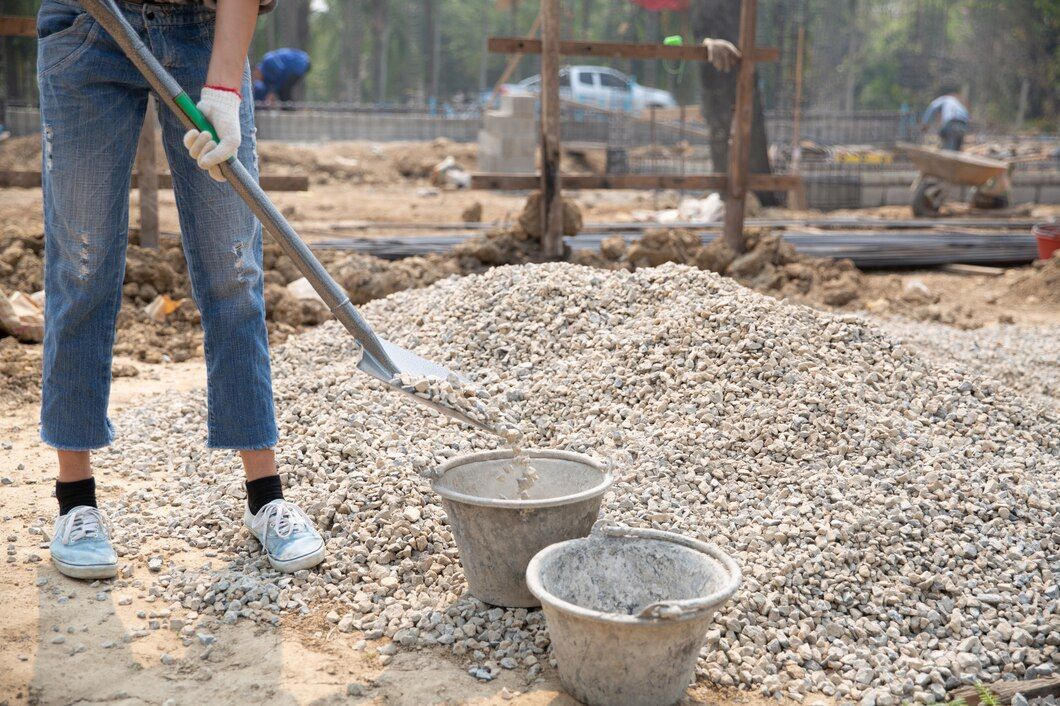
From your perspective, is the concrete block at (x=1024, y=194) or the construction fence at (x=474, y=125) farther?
the construction fence at (x=474, y=125)

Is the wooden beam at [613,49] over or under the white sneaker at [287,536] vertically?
over

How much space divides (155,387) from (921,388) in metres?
3.14

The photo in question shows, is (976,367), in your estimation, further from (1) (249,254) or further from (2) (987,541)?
(1) (249,254)

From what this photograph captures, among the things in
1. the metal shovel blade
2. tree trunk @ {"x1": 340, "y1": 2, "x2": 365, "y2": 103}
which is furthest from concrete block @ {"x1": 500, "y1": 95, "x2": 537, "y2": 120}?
tree trunk @ {"x1": 340, "y1": 2, "x2": 365, "y2": 103}

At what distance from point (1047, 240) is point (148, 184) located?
6.85 m

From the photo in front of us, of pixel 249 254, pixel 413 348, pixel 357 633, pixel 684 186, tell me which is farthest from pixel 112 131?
pixel 684 186

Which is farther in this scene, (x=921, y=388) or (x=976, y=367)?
(x=976, y=367)

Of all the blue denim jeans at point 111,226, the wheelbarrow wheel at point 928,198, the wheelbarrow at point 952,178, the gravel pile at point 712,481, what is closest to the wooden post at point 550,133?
the gravel pile at point 712,481

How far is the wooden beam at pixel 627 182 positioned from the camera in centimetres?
614

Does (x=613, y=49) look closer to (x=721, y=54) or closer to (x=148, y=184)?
(x=721, y=54)

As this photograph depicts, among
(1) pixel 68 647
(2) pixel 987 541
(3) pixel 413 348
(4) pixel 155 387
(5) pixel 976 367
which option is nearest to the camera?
(1) pixel 68 647

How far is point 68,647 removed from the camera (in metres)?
2.16

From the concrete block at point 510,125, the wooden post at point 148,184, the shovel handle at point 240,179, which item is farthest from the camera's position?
the concrete block at point 510,125

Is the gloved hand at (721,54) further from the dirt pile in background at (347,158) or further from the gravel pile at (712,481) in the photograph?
the dirt pile in background at (347,158)
